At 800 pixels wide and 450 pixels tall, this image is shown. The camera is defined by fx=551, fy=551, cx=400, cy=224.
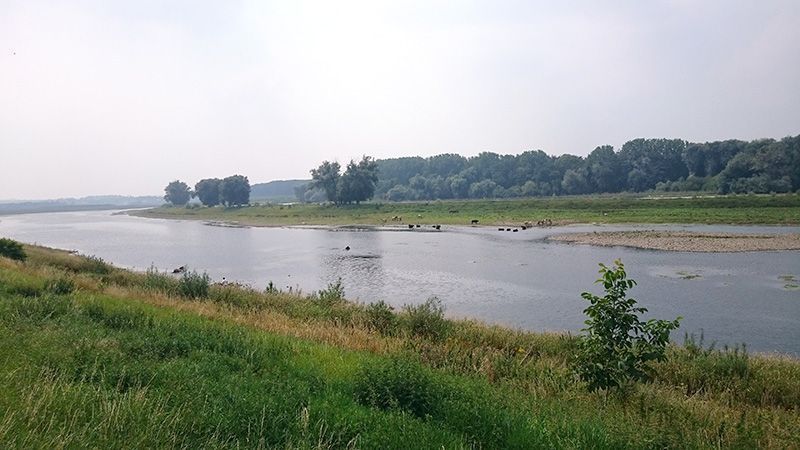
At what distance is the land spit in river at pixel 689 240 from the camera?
43938 millimetres

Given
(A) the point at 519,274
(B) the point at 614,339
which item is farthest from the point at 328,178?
(B) the point at 614,339

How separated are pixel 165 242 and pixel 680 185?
101169mm

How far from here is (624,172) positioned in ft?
429

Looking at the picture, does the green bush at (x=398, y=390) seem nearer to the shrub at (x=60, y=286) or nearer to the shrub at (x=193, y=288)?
the shrub at (x=60, y=286)

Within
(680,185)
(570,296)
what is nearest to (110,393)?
(570,296)

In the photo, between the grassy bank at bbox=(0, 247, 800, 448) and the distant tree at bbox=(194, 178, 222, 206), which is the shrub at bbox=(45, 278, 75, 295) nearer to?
the grassy bank at bbox=(0, 247, 800, 448)

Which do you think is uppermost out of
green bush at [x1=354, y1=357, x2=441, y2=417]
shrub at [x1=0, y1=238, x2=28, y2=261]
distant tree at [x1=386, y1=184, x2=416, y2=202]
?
green bush at [x1=354, y1=357, x2=441, y2=417]

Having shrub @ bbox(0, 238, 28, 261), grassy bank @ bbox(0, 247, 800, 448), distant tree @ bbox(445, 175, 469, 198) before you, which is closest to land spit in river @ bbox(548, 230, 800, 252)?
grassy bank @ bbox(0, 247, 800, 448)

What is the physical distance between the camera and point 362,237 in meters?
66.8

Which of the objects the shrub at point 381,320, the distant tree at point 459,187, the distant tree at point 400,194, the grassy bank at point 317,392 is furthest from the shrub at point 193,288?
the distant tree at point 400,194

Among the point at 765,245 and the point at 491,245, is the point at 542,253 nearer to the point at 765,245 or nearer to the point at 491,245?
the point at 491,245

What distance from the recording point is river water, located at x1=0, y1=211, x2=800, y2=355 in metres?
22.5

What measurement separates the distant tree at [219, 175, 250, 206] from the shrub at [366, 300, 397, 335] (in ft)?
430

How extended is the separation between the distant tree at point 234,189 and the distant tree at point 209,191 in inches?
452
